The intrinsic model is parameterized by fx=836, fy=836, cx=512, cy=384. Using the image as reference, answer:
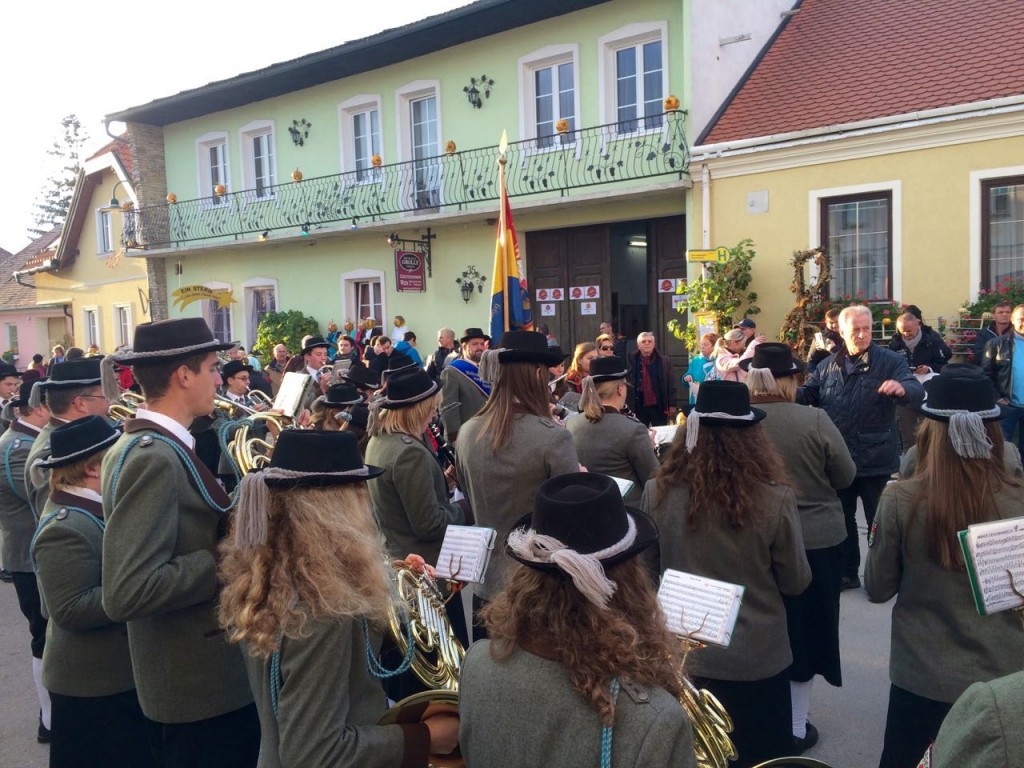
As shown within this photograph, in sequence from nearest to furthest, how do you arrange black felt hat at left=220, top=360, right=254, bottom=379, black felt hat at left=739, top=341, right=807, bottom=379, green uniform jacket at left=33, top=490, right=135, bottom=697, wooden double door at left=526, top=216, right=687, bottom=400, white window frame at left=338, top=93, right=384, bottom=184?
green uniform jacket at left=33, top=490, right=135, bottom=697 → black felt hat at left=739, top=341, right=807, bottom=379 → black felt hat at left=220, top=360, right=254, bottom=379 → wooden double door at left=526, top=216, right=687, bottom=400 → white window frame at left=338, top=93, right=384, bottom=184

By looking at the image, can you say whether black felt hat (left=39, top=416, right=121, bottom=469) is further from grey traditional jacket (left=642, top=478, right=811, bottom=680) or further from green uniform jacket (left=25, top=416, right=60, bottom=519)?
grey traditional jacket (left=642, top=478, right=811, bottom=680)

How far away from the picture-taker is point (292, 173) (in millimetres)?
18547

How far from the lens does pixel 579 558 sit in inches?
69.6

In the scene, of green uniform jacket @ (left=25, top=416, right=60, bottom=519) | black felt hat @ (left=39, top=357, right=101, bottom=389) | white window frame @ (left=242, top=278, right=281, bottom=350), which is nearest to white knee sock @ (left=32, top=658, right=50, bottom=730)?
green uniform jacket @ (left=25, top=416, right=60, bottom=519)

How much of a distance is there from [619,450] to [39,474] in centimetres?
277

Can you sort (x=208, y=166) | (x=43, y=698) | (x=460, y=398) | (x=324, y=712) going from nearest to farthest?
(x=324, y=712) < (x=43, y=698) < (x=460, y=398) < (x=208, y=166)

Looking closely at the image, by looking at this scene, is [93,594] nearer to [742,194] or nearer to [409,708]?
[409,708]

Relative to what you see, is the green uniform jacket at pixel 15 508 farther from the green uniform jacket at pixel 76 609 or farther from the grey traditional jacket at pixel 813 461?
the grey traditional jacket at pixel 813 461

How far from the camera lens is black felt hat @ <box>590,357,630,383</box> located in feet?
15.4

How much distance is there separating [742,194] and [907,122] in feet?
7.79

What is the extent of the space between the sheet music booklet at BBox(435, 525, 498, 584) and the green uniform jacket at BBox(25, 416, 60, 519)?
73.7 inches

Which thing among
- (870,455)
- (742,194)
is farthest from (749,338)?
(870,455)

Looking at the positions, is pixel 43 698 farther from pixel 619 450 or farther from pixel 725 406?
pixel 725 406

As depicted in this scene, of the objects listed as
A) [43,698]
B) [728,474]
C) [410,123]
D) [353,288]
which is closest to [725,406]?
[728,474]
